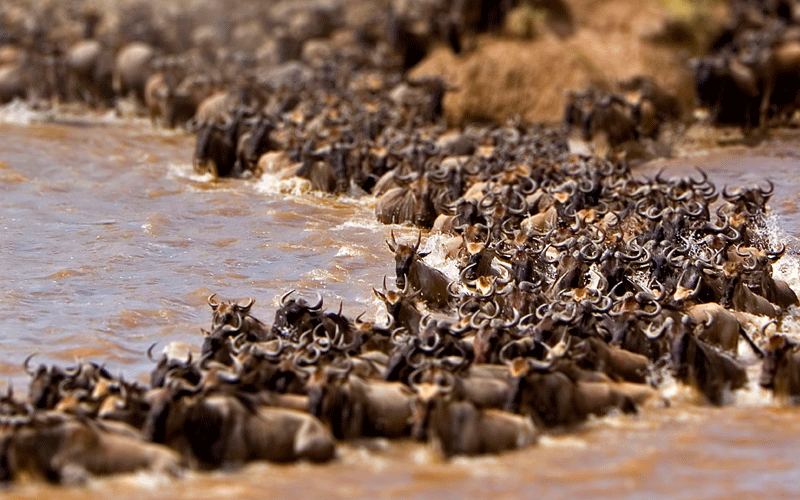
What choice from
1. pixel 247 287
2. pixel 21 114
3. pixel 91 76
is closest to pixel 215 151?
pixel 247 287

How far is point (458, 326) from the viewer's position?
1059 centimetres

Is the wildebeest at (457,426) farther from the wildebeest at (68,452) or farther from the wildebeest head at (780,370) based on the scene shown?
the wildebeest head at (780,370)

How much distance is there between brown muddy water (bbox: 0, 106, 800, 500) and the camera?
850cm

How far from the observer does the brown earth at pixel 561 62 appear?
23969 mm

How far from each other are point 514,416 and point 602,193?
6855 millimetres

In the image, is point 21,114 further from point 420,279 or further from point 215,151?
point 420,279


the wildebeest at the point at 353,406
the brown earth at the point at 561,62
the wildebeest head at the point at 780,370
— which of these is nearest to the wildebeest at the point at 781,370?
the wildebeest head at the point at 780,370

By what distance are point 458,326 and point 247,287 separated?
321cm

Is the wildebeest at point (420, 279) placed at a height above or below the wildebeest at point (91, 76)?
below

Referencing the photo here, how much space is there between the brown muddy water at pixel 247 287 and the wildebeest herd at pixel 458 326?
0.20 meters

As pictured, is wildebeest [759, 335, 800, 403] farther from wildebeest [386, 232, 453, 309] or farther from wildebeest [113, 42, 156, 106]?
wildebeest [113, 42, 156, 106]

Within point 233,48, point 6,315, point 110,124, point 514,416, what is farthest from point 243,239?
point 233,48

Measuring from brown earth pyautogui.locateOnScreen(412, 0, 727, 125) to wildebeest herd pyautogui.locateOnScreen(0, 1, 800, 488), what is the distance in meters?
3.27

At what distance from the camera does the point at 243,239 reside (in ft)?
49.6
